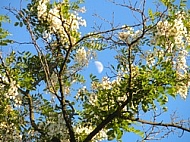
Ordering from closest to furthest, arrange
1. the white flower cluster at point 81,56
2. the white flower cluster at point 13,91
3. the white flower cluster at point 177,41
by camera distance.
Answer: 1. the white flower cluster at point 177,41
2. the white flower cluster at point 13,91
3. the white flower cluster at point 81,56

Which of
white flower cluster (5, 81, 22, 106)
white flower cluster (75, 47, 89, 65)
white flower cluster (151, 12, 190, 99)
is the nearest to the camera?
white flower cluster (151, 12, 190, 99)

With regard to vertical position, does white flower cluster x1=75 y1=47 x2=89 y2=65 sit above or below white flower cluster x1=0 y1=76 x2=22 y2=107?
above

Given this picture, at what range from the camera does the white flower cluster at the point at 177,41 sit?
371 cm

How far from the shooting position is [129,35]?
3814mm

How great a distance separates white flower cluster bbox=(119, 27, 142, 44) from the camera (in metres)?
3.76

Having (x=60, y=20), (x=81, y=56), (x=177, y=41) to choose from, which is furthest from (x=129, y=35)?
→ (x=81, y=56)

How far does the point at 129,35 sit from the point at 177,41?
39cm

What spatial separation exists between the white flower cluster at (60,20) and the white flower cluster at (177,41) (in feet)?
2.44

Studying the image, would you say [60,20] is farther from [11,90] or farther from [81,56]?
[11,90]

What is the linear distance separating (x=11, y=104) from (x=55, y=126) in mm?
463

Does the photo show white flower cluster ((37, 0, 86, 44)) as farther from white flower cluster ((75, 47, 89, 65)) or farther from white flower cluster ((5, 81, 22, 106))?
white flower cluster ((5, 81, 22, 106))

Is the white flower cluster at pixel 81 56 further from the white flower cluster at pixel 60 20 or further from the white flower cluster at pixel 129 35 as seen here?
the white flower cluster at pixel 129 35

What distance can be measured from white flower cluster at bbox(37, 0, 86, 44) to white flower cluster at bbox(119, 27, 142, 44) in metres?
0.44

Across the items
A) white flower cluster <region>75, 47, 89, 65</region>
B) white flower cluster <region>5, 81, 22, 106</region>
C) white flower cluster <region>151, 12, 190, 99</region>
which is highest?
white flower cluster <region>75, 47, 89, 65</region>
